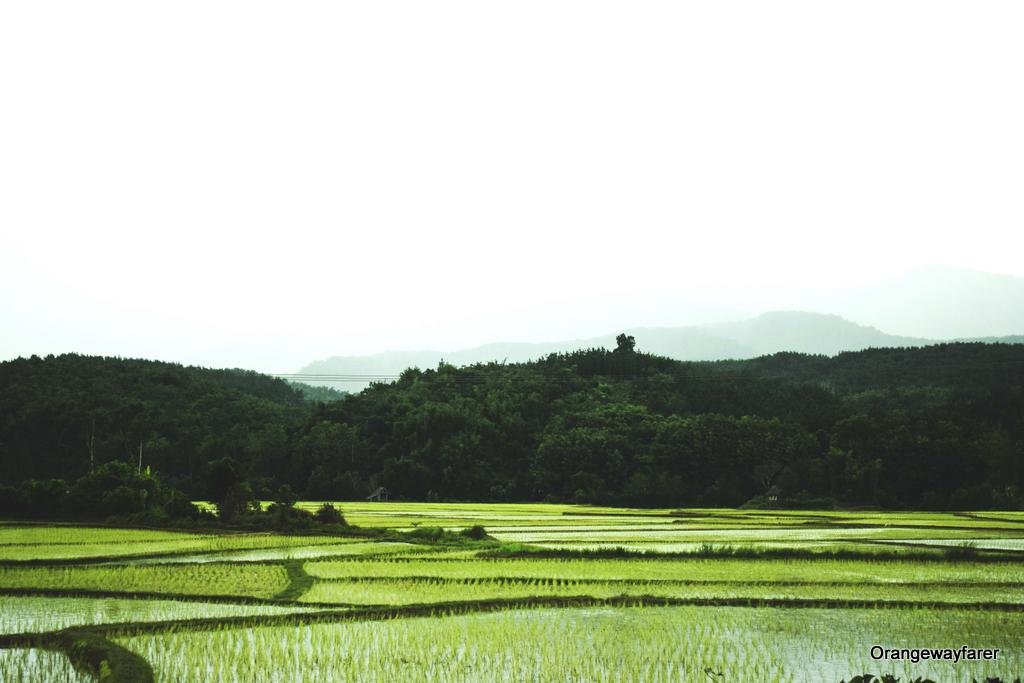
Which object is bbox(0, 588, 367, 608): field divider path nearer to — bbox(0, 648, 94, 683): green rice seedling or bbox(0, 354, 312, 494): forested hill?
bbox(0, 648, 94, 683): green rice seedling

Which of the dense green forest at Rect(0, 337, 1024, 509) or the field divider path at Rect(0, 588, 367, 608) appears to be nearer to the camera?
the field divider path at Rect(0, 588, 367, 608)

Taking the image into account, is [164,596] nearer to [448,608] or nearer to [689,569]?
[448,608]

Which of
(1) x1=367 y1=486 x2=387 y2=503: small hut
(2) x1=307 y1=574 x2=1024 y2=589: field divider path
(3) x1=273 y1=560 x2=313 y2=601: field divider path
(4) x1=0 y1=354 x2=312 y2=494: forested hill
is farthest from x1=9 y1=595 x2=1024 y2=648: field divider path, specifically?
(4) x1=0 y1=354 x2=312 y2=494: forested hill

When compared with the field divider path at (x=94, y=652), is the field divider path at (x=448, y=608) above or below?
below

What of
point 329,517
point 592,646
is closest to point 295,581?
point 592,646

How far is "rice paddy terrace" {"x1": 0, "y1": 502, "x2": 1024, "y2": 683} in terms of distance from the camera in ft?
32.0

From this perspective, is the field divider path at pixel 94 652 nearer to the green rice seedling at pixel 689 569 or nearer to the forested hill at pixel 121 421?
the green rice seedling at pixel 689 569

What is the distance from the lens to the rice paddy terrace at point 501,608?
9742 mm

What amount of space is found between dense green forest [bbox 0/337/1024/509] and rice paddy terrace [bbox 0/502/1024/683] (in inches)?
923

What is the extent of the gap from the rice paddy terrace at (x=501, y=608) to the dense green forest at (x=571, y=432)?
23.4 meters

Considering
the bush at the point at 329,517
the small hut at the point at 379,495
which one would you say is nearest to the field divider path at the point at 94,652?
the bush at the point at 329,517

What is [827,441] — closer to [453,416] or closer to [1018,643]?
[453,416]

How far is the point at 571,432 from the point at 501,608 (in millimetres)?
41679

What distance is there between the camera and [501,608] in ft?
43.2
